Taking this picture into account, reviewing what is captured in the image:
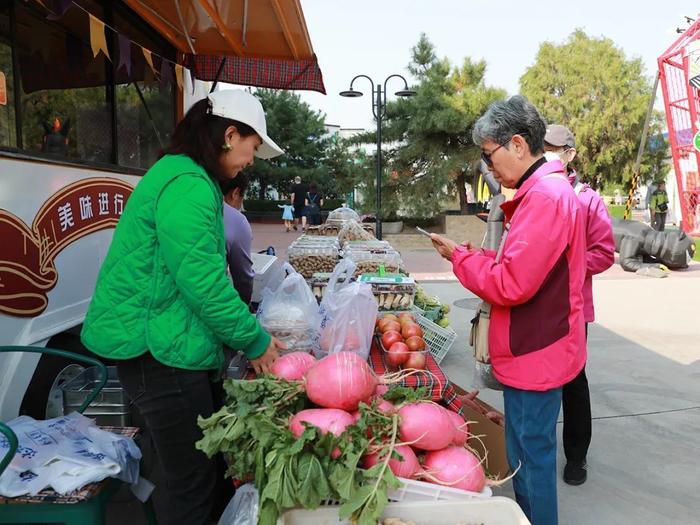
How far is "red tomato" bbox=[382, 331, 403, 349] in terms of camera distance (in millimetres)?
2979

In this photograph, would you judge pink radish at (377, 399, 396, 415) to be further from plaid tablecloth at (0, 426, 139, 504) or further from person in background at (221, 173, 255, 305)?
person in background at (221, 173, 255, 305)

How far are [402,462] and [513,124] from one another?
1.27m

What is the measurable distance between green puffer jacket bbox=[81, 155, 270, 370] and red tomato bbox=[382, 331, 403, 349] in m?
1.17

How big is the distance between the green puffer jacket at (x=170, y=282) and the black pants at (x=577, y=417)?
2181mm

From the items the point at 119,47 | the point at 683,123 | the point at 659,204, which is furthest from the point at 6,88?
the point at 683,123

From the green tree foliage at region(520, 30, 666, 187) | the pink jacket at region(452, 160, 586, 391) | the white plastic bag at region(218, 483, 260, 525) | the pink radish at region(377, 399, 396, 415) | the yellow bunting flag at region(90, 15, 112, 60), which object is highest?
the green tree foliage at region(520, 30, 666, 187)

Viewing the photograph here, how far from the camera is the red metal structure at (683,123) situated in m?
17.1

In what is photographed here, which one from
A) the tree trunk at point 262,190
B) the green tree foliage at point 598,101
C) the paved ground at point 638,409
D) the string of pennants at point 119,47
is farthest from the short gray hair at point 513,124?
the tree trunk at point 262,190

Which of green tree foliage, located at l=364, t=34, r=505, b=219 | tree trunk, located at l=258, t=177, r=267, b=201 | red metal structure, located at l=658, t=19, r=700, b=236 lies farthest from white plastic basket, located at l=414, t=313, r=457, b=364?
tree trunk, located at l=258, t=177, r=267, b=201

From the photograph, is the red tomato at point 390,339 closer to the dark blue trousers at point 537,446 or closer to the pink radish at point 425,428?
the dark blue trousers at point 537,446

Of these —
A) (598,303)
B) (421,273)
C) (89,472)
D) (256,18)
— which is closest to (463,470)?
(89,472)

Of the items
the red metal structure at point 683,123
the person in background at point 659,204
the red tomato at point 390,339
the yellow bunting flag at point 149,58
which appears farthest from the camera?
the red metal structure at point 683,123

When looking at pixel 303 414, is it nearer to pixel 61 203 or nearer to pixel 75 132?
pixel 61 203

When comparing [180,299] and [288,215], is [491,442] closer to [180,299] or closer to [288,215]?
[180,299]
